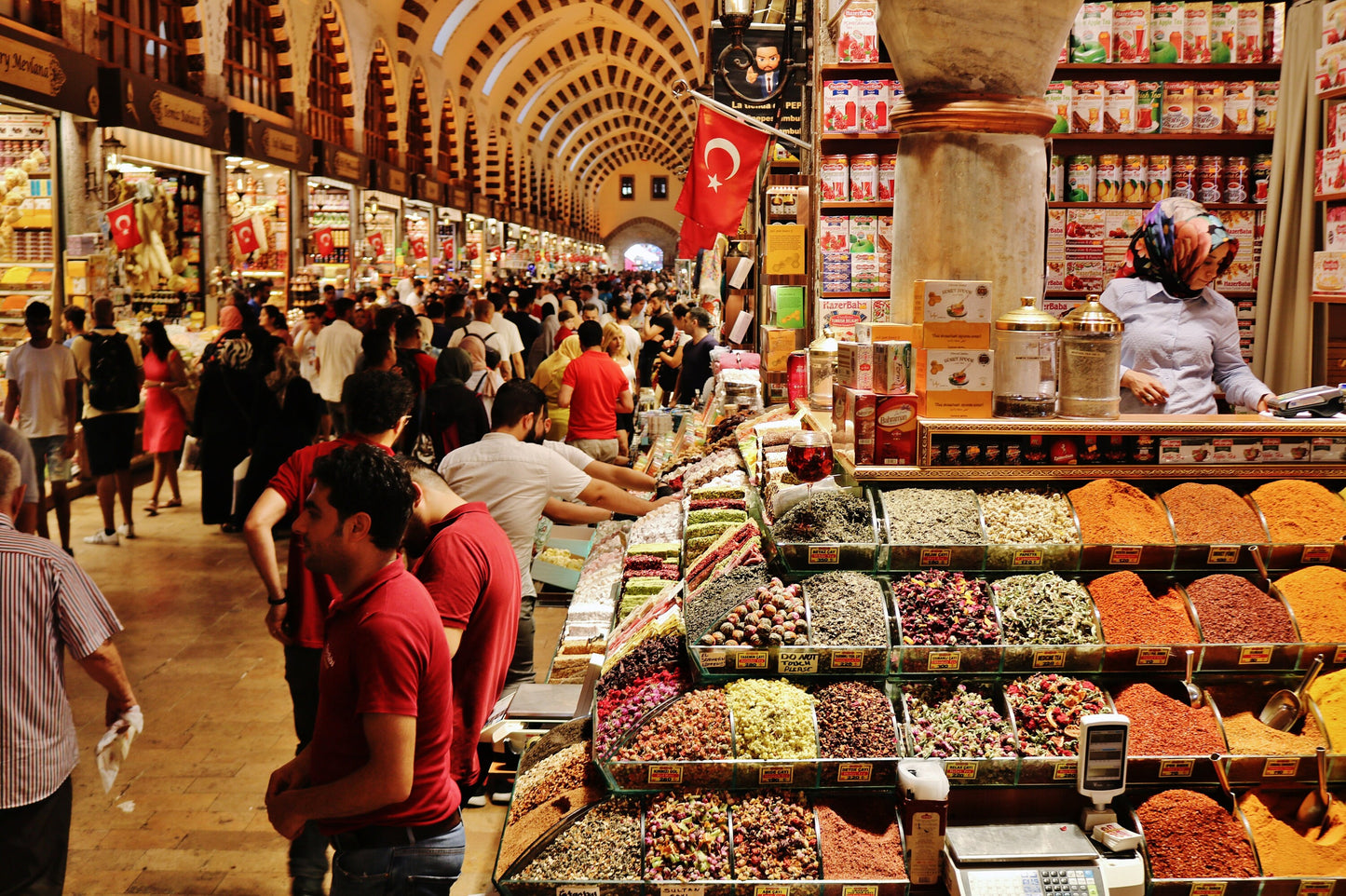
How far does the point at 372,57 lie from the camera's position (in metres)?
20.4

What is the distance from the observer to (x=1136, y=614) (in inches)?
107

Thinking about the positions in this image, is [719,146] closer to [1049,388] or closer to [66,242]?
[1049,388]

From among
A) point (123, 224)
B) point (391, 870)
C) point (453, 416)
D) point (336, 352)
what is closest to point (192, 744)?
point (391, 870)

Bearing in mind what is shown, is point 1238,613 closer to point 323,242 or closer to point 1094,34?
point 1094,34

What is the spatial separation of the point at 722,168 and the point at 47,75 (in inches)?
244

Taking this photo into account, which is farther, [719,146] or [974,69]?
[719,146]

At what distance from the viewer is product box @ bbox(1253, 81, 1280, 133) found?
519 cm

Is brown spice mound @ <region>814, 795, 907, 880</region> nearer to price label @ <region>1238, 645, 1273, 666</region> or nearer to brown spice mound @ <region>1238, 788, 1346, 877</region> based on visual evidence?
brown spice mound @ <region>1238, 788, 1346, 877</region>

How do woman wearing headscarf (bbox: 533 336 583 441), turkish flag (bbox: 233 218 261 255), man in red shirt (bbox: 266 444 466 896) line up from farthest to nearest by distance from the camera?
turkish flag (bbox: 233 218 261 255), woman wearing headscarf (bbox: 533 336 583 441), man in red shirt (bbox: 266 444 466 896)

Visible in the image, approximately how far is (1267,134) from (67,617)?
556 centimetres

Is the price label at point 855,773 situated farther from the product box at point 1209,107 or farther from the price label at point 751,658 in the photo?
the product box at point 1209,107

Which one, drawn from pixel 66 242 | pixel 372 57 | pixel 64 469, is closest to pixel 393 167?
pixel 372 57

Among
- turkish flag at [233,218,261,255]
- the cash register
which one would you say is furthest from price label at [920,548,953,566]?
turkish flag at [233,218,261,255]

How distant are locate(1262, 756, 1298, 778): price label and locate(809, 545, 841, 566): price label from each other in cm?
117
